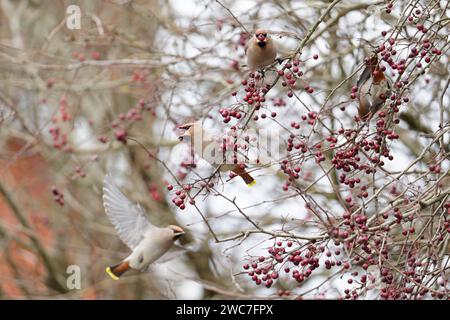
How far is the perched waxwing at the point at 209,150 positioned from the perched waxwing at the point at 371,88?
55cm

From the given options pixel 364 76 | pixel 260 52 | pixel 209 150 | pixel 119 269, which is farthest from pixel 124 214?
pixel 364 76

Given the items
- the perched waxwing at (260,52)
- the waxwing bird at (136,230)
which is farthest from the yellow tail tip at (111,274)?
the perched waxwing at (260,52)

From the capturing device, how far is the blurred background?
10.8ft

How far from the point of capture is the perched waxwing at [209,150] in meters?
3.37

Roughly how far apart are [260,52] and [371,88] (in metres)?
→ 0.49

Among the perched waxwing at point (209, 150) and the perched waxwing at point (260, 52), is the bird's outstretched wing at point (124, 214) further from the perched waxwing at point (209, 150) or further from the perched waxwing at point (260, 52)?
the perched waxwing at point (260, 52)

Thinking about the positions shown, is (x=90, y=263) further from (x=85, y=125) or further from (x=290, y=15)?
(x=290, y=15)

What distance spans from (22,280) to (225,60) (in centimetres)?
330

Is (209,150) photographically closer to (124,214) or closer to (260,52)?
(260,52)

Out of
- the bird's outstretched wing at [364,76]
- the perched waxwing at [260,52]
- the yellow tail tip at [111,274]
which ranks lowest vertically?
the yellow tail tip at [111,274]

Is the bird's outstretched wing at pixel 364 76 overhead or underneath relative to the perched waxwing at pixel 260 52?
underneath

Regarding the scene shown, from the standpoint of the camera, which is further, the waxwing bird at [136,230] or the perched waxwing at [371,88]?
the waxwing bird at [136,230]
